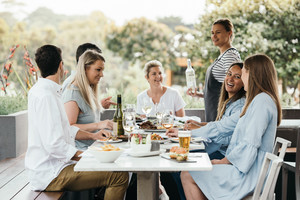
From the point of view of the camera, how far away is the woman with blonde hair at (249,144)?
2525 millimetres

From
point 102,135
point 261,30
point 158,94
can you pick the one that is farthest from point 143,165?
point 261,30

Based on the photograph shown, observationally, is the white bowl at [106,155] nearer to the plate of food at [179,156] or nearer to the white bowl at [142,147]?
the white bowl at [142,147]

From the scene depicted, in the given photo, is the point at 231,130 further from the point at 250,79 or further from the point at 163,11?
the point at 163,11

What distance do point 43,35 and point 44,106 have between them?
18434 mm

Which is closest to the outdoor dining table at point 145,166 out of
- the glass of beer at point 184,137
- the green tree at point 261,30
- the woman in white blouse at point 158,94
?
the glass of beer at point 184,137

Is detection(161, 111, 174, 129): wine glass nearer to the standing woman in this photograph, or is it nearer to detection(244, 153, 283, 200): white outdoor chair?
detection(244, 153, 283, 200): white outdoor chair

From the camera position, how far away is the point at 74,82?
11.3ft

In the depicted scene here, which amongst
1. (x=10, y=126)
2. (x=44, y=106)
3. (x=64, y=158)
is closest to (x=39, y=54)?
(x=44, y=106)

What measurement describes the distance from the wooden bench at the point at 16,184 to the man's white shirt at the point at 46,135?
9cm

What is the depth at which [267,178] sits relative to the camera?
88.7 inches

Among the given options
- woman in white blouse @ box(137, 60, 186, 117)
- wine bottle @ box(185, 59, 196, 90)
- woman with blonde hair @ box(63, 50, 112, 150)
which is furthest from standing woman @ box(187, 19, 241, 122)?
woman with blonde hair @ box(63, 50, 112, 150)

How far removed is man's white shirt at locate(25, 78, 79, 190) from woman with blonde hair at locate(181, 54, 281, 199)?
0.84 m

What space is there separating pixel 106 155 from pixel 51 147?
55cm

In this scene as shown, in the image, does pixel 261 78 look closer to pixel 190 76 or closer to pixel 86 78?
pixel 86 78
